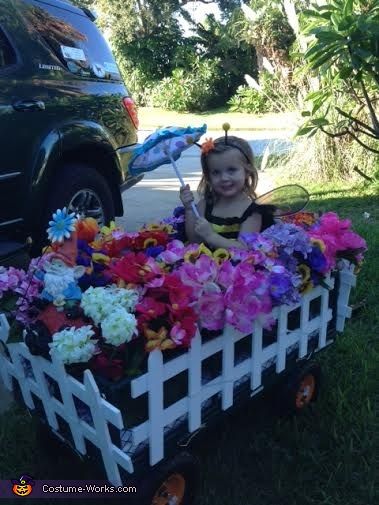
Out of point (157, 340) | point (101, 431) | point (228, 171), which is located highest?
point (228, 171)

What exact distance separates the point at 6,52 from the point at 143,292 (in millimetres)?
2396

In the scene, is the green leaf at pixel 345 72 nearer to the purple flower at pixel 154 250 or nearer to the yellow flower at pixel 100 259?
the purple flower at pixel 154 250

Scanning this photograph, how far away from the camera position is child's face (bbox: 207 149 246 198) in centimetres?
235

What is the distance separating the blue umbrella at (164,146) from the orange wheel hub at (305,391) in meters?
1.12

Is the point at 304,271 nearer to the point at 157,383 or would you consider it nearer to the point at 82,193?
the point at 157,383

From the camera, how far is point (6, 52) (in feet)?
10.7

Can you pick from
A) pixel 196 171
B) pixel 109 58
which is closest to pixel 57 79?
pixel 109 58

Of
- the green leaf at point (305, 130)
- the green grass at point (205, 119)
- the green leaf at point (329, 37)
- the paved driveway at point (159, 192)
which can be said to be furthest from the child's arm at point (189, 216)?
the green grass at point (205, 119)

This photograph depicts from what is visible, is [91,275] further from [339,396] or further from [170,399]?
[339,396]

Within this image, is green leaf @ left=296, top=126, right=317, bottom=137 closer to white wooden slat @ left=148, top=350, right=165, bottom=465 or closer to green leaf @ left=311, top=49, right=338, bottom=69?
green leaf @ left=311, top=49, right=338, bottom=69

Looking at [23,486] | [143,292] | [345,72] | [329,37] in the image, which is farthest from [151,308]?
[345,72]

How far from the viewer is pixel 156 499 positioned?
5.43 ft

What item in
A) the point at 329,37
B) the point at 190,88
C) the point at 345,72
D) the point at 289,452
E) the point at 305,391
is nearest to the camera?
the point at 289,452

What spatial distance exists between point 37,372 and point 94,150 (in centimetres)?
239
